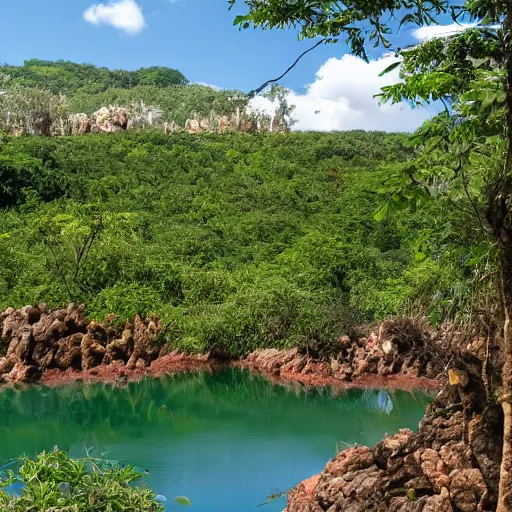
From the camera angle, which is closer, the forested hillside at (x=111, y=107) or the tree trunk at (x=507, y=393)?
the tree trunk at (x=507, y=393)

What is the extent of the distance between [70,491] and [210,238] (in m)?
14.9

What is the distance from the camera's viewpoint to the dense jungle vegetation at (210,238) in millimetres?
13688

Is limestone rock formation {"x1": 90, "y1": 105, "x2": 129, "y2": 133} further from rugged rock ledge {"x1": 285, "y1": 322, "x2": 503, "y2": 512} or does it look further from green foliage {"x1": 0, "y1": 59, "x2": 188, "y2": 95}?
rugged rock ledge {"x1": 285, "y1": 322, "x2": 503, "y2": 512}

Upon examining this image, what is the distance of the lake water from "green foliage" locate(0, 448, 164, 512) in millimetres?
1558

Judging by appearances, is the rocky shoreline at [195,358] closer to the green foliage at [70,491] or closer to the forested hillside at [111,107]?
the green foliage at [70,491]

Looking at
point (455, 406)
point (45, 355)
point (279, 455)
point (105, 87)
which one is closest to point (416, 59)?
point (455, 406)

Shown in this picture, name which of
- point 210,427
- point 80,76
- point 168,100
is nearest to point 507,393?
point 210,427

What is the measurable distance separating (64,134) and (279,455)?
109 ft

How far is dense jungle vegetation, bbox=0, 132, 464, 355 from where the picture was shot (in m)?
13.7

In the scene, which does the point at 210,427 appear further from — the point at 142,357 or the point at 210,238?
the point at 210,238

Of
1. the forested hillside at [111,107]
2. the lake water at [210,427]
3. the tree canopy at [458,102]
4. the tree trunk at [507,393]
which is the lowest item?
the lake water at [210,427]

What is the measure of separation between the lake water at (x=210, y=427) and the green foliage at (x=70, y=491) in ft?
5.11

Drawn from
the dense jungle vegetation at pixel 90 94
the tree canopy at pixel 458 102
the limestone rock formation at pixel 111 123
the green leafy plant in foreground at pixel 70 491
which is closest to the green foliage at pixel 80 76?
the dense jungle vegetation at pixel 90 94

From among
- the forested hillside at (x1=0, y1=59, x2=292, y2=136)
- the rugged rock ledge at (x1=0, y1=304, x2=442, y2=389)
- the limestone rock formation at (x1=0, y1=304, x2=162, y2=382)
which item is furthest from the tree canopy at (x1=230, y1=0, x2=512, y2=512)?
the forested hillside at (x1=0, y1=59, x2=292, y2=136)
